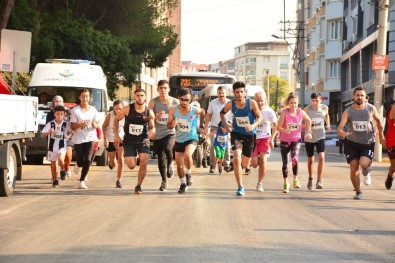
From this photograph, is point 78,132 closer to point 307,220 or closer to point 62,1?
point 307,220

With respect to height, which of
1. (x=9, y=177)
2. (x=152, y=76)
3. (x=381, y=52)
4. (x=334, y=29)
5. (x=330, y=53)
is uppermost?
(x=334, y=29)

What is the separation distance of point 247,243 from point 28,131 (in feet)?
24.2

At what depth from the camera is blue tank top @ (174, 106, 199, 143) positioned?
16141mm

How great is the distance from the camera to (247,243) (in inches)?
379

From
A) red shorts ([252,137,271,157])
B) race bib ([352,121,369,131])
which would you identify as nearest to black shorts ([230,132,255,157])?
red shorts ([252,137,271,157])

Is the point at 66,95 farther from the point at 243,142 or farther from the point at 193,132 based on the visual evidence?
the point at 243,142

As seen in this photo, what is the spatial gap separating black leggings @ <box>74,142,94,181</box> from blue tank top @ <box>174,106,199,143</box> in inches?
69.6

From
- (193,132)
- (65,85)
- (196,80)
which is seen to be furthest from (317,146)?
(196,80)

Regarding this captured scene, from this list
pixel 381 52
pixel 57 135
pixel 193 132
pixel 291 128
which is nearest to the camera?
pixel 193 132

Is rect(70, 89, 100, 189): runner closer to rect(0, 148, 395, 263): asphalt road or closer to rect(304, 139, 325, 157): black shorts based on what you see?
rect(0, 148, 395, 263): asphalt road

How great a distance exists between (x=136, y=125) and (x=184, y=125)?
2.85 ft

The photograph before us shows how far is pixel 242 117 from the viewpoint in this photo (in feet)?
52.1

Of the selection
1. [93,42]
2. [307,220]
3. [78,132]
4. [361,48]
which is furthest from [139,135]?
[361,48]

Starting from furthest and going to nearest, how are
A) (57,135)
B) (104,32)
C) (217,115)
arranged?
(104,32) → (217,115) → (57,135)
